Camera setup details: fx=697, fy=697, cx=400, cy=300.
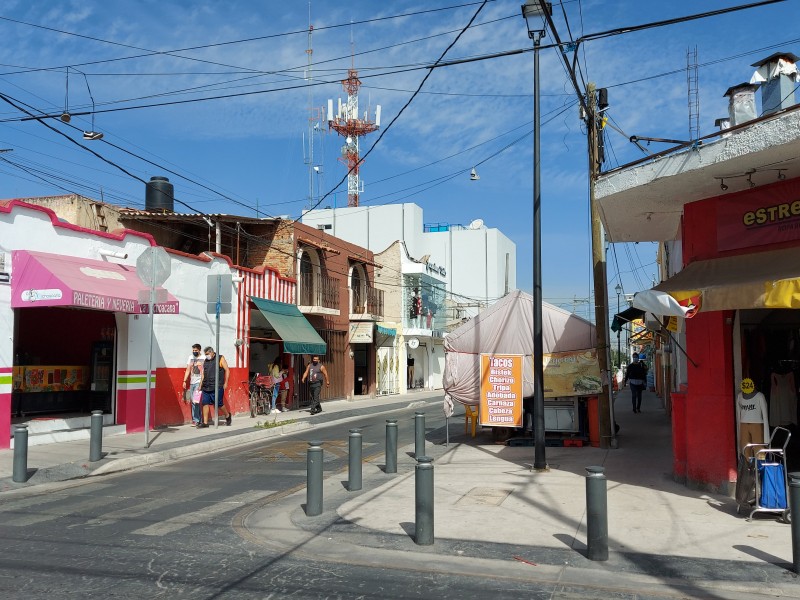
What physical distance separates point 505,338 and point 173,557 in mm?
8882

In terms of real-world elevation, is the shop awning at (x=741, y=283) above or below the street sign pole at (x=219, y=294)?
below

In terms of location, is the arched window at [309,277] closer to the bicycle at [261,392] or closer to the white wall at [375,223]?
the bicycle at [261,392]

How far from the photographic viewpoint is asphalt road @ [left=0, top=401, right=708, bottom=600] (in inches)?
215

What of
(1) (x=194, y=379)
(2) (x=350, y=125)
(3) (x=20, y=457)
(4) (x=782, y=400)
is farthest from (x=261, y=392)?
(2) (x=350, y=125)

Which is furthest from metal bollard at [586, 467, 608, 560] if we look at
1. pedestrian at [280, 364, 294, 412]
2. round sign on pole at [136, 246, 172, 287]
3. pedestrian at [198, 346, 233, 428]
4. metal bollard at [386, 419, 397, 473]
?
pedestrian at [280, 364, 294, 412]

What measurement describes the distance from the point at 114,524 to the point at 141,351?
8.50 m

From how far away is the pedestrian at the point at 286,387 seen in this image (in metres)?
22.9

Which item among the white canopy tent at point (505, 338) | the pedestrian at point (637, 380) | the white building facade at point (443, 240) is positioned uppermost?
the white building facade at point (443, 240)

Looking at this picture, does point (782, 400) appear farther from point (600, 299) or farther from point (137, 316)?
point (137, 316)

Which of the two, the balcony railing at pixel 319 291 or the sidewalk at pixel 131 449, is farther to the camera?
the balcony railing at pixel 319 291

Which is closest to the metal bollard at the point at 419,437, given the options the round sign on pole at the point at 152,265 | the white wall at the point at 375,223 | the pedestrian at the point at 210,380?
the round sign on pole at the point at 152,265

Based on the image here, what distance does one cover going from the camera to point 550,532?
7.22 meters

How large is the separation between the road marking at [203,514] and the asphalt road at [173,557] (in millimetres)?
12

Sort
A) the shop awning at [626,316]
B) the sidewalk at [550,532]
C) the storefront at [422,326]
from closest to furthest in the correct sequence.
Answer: the sidewalk at [550,532]
the shop awning at [626,316]
the storefront at [422,326]
